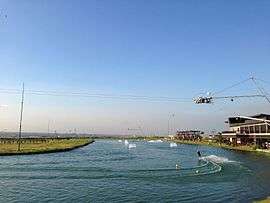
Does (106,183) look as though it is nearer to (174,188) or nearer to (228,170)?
(174,188)

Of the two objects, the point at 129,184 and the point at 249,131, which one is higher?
the point at 249,131

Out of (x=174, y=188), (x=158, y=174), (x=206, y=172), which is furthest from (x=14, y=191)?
(x=206, y=172)

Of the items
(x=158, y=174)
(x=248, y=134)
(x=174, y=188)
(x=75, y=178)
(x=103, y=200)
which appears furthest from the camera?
(x=248, y=134)

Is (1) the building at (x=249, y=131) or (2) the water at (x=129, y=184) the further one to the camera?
(1) the building at (x=249, y=131)

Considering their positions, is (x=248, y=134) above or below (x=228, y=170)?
above

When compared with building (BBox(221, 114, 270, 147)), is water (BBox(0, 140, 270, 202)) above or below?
below

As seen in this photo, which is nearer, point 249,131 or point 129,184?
point 129,184

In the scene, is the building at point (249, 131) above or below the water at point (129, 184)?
above

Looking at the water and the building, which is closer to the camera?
the water
